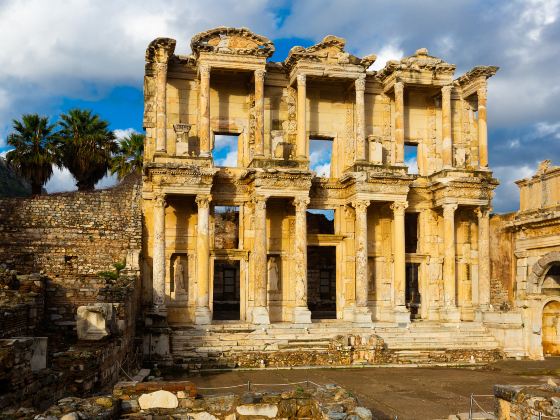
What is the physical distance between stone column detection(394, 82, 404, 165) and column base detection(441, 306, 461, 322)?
6.34 metres

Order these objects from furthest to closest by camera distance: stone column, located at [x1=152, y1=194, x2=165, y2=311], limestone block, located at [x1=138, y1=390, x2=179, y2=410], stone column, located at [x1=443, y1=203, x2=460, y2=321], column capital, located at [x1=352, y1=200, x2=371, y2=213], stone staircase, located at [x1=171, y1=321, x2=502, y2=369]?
stone column, located at [x1=443, y1=203, x2=460, y2=321] < column capital, located at [x1=352, y1=200, x2=371, y2=213] < stone column, located at [x1=152, y1=194, x2=165, y2=311] < stone staircase, located at [x1=171, y1=321, x2=502, y2=369] < limestone block, located at [x1=138, y1=390, x2=179, y2=410]

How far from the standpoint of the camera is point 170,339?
2167 cm

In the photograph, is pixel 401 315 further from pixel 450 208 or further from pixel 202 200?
pixel 202 200

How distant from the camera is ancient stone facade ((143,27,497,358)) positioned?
2456 cm

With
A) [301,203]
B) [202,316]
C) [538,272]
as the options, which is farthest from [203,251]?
[538,272]

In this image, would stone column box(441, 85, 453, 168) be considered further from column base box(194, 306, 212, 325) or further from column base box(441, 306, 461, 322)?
column base box(194, 306, 212, 325)

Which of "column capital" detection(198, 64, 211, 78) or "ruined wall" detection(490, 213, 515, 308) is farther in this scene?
"ruined wall" detection(490, 213, 515, 308)

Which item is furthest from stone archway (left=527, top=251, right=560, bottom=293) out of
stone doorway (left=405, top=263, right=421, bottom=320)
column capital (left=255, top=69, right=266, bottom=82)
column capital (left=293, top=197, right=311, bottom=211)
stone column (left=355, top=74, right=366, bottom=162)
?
column capital (left=255, top=69, right=266, bottom=82)

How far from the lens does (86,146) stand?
112ft

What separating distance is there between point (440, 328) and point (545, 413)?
1556cm

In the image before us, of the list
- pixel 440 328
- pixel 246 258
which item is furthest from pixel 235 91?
pixel 440 328

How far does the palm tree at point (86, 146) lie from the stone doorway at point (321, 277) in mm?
12374

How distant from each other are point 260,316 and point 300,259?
274 centimetres

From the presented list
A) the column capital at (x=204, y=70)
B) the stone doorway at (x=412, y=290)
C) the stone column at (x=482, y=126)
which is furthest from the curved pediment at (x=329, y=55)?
the stone doorway at (x=412, y=290)
